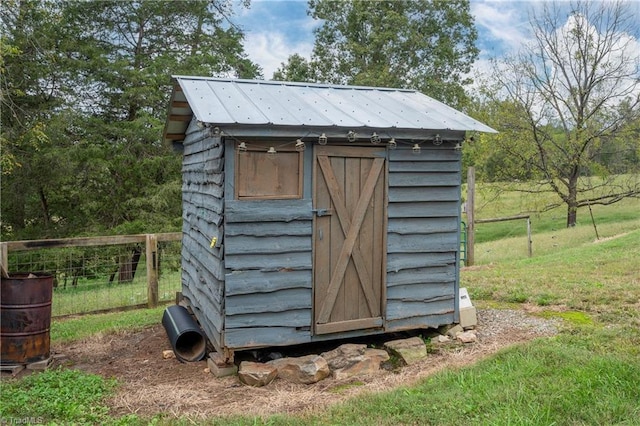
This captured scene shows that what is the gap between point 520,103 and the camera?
18.8 metres

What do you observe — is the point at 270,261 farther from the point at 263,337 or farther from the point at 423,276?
the point at 423,276

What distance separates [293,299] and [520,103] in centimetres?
1608

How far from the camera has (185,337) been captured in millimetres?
6262

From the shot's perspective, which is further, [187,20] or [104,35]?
[187,20]

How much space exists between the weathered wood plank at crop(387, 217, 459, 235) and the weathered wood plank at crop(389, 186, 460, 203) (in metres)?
0.23

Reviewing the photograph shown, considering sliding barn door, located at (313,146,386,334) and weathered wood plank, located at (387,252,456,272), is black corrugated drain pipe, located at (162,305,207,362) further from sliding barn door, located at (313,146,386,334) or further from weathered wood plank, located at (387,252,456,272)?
weathered wood plank, located at (387,252,456,272)

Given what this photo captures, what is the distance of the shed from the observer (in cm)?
531

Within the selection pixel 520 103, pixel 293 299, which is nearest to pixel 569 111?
pixel 520 103

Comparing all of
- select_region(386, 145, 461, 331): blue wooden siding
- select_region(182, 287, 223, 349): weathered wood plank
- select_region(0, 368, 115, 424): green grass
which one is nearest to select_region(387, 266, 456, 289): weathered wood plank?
select_region(386, 145, 461, 331): blue wooden siding

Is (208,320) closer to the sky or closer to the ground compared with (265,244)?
closer to the ground

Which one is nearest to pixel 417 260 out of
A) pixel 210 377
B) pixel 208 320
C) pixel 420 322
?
pixel 420 322

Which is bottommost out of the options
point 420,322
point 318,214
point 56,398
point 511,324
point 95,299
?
point 95,299

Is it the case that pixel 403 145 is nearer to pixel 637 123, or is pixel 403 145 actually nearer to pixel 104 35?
pixel 104 35

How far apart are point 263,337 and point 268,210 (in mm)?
1344
